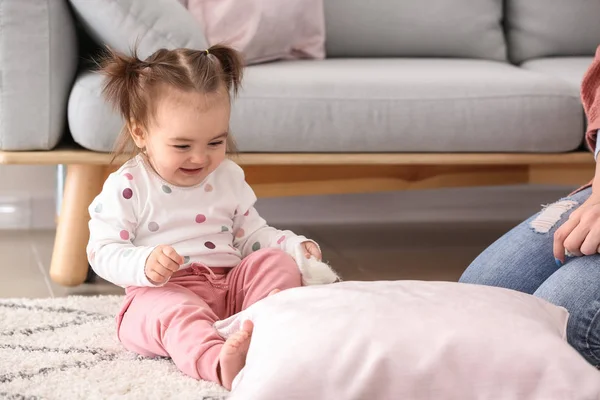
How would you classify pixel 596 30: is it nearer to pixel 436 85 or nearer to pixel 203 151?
pixel 436 85

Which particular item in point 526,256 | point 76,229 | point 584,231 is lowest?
point 76,229

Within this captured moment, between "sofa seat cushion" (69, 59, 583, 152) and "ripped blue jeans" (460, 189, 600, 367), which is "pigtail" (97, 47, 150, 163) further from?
"ripped blue jeans" (460, 189, 600, 367)

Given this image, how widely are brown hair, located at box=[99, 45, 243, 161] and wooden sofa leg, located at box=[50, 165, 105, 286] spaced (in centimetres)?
42

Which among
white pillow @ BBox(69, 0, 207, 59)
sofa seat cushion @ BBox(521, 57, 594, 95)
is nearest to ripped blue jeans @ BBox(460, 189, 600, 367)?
sofa seat cushion @ BBox(521, 57, 594, 95)

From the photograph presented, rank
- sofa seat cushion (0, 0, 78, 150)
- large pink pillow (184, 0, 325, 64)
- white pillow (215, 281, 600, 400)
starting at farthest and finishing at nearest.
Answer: large pink pillow (184, 0, 325, 64)
sofa seat cushion (0, 0, 78, 150)
white pillow (215, 281, 600, 400)

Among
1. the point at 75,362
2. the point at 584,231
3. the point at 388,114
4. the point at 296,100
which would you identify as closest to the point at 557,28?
the point at 388,114

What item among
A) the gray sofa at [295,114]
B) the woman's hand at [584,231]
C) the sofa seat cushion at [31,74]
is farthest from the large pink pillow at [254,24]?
the woman's hand at [584,231]

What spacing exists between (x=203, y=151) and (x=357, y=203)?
1395mm

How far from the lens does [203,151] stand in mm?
1383

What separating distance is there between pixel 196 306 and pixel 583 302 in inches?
21.1

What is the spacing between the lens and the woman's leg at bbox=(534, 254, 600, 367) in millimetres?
1171

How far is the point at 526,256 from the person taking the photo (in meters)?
1.38

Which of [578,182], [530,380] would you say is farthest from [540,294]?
[578,182]

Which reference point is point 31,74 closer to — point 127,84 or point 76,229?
point 76,229
